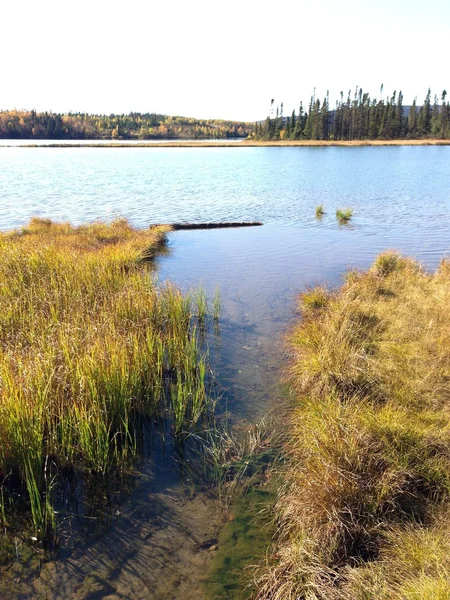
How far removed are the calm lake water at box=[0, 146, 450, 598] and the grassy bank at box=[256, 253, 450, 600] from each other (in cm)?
91

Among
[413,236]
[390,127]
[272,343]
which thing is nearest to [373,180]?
[413,236]

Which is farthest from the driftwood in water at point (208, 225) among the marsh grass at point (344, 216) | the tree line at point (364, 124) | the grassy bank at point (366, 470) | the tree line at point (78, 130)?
the tree line at point (78, 130)

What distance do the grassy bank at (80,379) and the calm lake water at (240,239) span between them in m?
0.68

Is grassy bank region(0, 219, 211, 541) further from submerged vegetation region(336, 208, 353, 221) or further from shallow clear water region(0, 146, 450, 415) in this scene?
submerged vegetation region(336, 208, 353, 221)

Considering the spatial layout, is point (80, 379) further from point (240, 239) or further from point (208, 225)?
point (208, 225)

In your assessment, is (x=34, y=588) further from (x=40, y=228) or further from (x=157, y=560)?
(x=40, y=228)

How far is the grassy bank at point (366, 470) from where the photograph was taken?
3289 millimetres

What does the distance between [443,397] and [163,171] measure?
4408 centimetres

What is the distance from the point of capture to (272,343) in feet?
27.8

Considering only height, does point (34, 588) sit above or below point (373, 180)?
below

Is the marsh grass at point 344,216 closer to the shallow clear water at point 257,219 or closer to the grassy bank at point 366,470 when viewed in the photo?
the shallow clear water at point 257,219

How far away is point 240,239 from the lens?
60.4 ft

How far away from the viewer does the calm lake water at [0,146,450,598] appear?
4184 millimetres

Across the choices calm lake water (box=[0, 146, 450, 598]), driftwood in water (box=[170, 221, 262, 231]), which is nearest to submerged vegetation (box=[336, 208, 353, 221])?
calm lake water (box=[0, 146, 450, 598])
